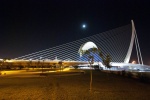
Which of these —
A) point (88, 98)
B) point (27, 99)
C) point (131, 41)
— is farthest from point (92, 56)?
point (131, 41)

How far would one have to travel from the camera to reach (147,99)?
11.5m

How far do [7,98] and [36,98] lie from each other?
1332mm

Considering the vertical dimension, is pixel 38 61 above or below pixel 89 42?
below

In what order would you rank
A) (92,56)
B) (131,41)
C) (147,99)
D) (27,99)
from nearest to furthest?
(27,99)
(147,99)
(92,56)
(131,41)

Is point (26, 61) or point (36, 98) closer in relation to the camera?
point (36, 98)

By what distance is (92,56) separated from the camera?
640 inches

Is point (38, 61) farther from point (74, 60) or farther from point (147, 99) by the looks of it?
point (147, 99)

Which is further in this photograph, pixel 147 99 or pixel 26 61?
pixel 26 61

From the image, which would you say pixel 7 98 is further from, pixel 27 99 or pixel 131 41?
pixel 131 41

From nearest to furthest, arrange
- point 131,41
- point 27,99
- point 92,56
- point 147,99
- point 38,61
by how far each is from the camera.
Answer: point 27,99, point 147,99, point 92,56, point 131,41, point 38,61

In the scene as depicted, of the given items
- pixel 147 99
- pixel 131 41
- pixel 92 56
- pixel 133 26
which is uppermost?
pixel 133 26

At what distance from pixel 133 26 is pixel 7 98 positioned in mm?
55795

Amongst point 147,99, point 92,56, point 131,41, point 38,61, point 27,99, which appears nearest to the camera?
point 27,99

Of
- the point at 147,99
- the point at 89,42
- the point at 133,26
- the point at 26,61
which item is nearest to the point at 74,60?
the point at 89,42
